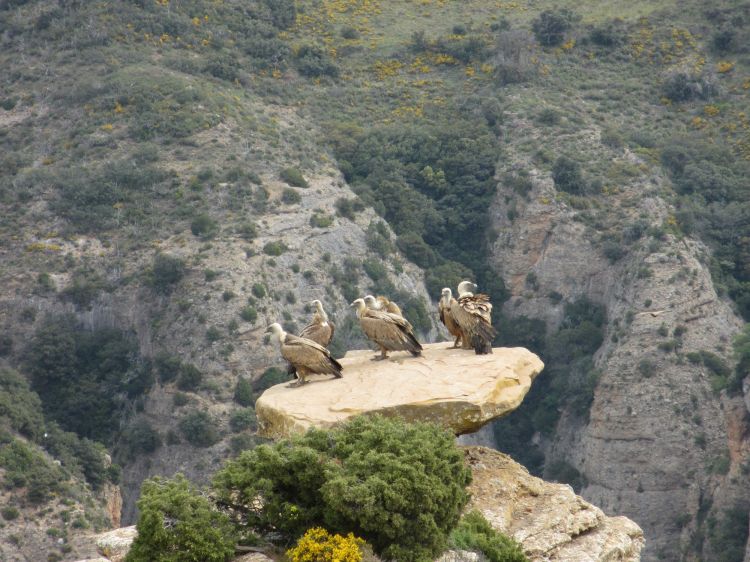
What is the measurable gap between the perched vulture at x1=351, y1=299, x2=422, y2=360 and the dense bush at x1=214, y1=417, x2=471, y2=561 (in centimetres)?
413

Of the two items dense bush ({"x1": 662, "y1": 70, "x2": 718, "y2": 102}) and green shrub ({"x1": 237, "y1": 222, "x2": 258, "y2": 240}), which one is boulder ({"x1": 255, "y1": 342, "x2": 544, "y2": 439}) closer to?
green shrub ({"x1": 237, "y1": 222, "x2": 258, "y2": 240})

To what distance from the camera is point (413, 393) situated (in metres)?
33.9

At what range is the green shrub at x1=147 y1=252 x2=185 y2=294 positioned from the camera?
285ft

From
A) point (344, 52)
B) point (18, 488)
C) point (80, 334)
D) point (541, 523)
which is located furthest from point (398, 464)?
point (344, 52)

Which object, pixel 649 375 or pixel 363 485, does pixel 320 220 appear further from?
pixel 363 485

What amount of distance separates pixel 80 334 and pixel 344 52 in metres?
41.3

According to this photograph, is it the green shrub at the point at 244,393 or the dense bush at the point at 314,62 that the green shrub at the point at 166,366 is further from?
the dense bush at the point at 314,62

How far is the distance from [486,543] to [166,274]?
187ft

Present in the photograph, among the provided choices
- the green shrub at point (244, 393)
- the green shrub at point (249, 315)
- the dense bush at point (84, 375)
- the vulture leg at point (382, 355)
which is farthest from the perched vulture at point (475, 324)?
the dense bush at point (84, 375)

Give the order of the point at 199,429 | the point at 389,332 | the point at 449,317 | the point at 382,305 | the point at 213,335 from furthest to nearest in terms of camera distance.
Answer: the point at 213,335 < the point at 199,429 < the point at 382,305 < the point at 449,317 < the point at 389,332

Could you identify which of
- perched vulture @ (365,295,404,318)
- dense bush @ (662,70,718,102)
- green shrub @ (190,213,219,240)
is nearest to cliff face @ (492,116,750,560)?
dense bush @ (662,70,718,102)

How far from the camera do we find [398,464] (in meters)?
30.0

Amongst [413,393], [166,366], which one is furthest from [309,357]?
[166,366]

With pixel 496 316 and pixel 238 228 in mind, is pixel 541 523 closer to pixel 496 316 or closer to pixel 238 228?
pixel 238 228
